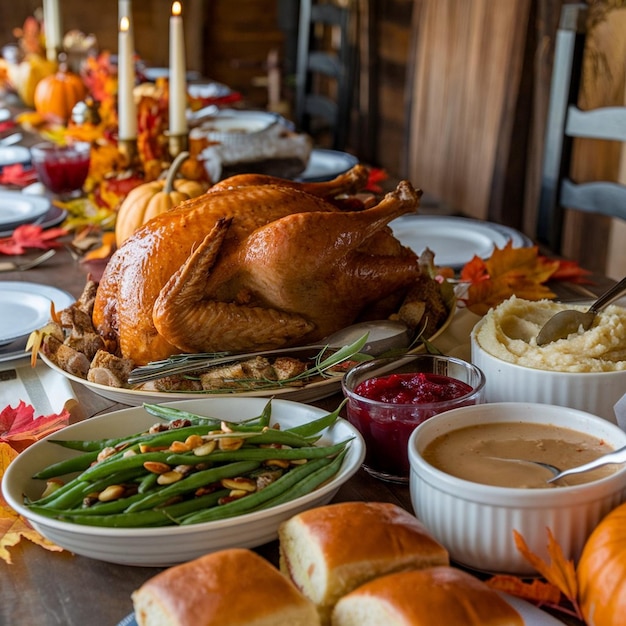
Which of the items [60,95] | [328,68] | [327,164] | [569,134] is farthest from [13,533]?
[328,68]

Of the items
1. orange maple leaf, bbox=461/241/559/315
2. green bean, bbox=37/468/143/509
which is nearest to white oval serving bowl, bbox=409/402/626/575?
green bean, bbox=37/468/143/509

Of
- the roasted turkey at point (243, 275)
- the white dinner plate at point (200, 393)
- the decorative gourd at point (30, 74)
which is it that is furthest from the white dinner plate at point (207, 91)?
the white dinner plate at point (200, 393)

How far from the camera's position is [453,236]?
209cm

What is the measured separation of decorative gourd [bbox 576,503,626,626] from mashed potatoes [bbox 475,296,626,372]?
32 cm

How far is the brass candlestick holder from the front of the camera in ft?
7.71

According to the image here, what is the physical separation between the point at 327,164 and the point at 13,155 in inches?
41.2

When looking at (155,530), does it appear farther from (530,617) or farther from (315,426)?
(530,617)

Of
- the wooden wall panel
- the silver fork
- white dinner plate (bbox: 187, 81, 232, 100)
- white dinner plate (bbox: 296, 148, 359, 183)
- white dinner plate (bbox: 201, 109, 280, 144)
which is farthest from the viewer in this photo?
white dinner plate (bbox: 187, 81, 232, 100)

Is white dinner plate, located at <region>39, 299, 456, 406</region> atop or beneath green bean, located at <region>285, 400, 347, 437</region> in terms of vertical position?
beneath

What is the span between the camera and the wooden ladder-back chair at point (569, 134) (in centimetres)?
219

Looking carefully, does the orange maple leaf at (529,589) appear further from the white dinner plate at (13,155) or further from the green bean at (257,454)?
the white dinner plate at (13,155)

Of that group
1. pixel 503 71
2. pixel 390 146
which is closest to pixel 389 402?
pixel 503 71

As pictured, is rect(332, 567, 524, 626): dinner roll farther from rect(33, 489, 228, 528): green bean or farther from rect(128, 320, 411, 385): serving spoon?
rect(128, 320, 411, 385): serving spoon

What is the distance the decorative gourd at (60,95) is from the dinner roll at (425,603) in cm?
318
